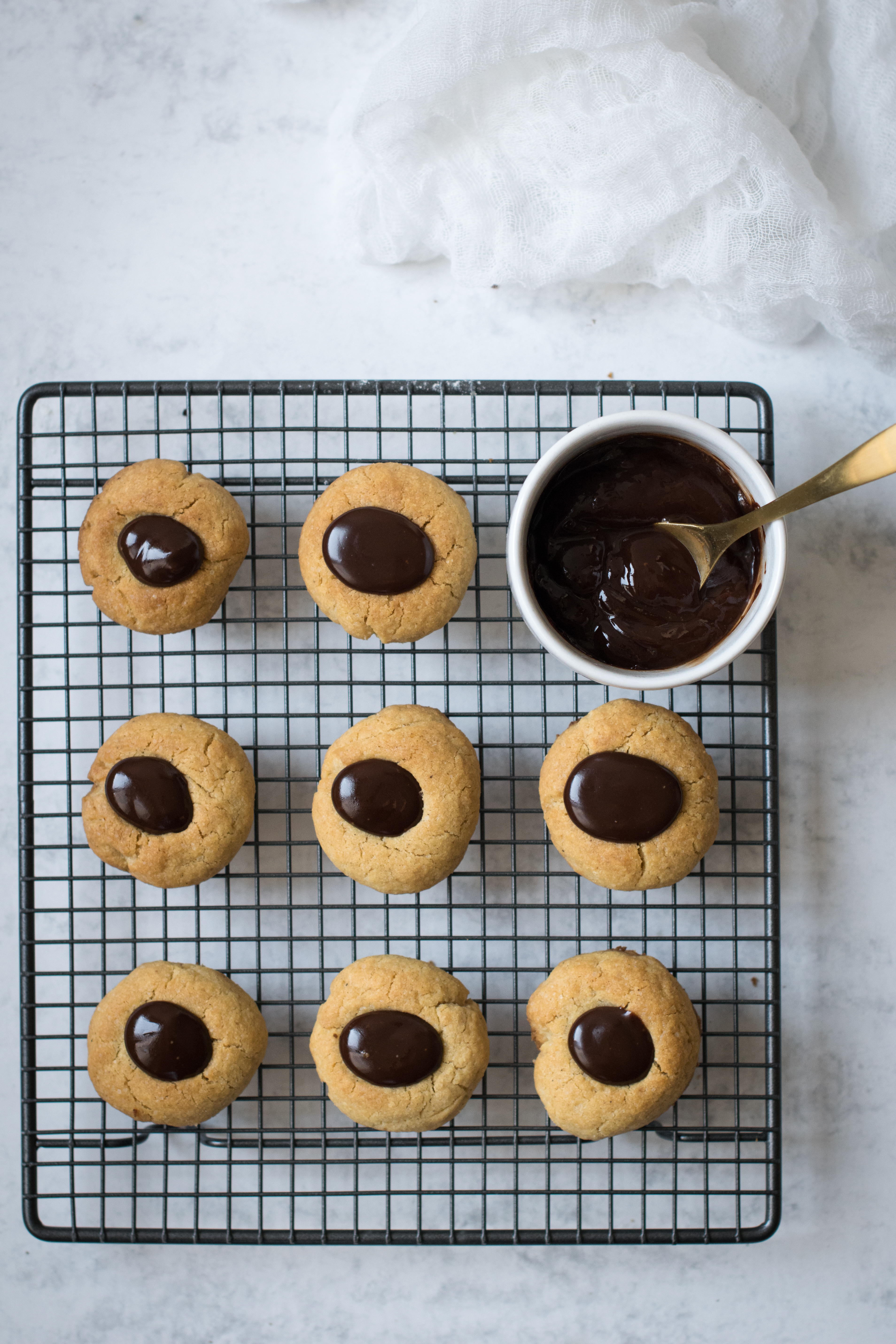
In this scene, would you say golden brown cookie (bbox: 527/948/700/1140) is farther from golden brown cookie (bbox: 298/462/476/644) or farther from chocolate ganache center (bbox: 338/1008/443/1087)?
golden brown cookie (bbox: 298/462/476/644)

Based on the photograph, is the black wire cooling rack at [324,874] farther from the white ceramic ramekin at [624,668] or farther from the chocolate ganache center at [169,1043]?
the white ceramic ramekin at [624,668]

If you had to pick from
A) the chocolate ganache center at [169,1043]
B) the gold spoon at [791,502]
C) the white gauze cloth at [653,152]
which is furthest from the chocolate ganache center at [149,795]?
the white gauze cloth at [653,152]

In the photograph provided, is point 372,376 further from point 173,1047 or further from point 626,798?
point 173,1047

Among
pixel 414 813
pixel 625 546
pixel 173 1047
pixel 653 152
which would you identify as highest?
pixel 653 152

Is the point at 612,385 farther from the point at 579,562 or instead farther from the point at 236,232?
the point at 236,232

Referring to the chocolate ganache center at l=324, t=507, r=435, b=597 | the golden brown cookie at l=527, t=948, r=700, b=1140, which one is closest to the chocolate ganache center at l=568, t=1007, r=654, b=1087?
the golden brown cookie at l=527, t=948, r=700, b=1140

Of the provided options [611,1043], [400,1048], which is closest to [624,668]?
[611,1043]

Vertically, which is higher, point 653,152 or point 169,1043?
point 653,152
